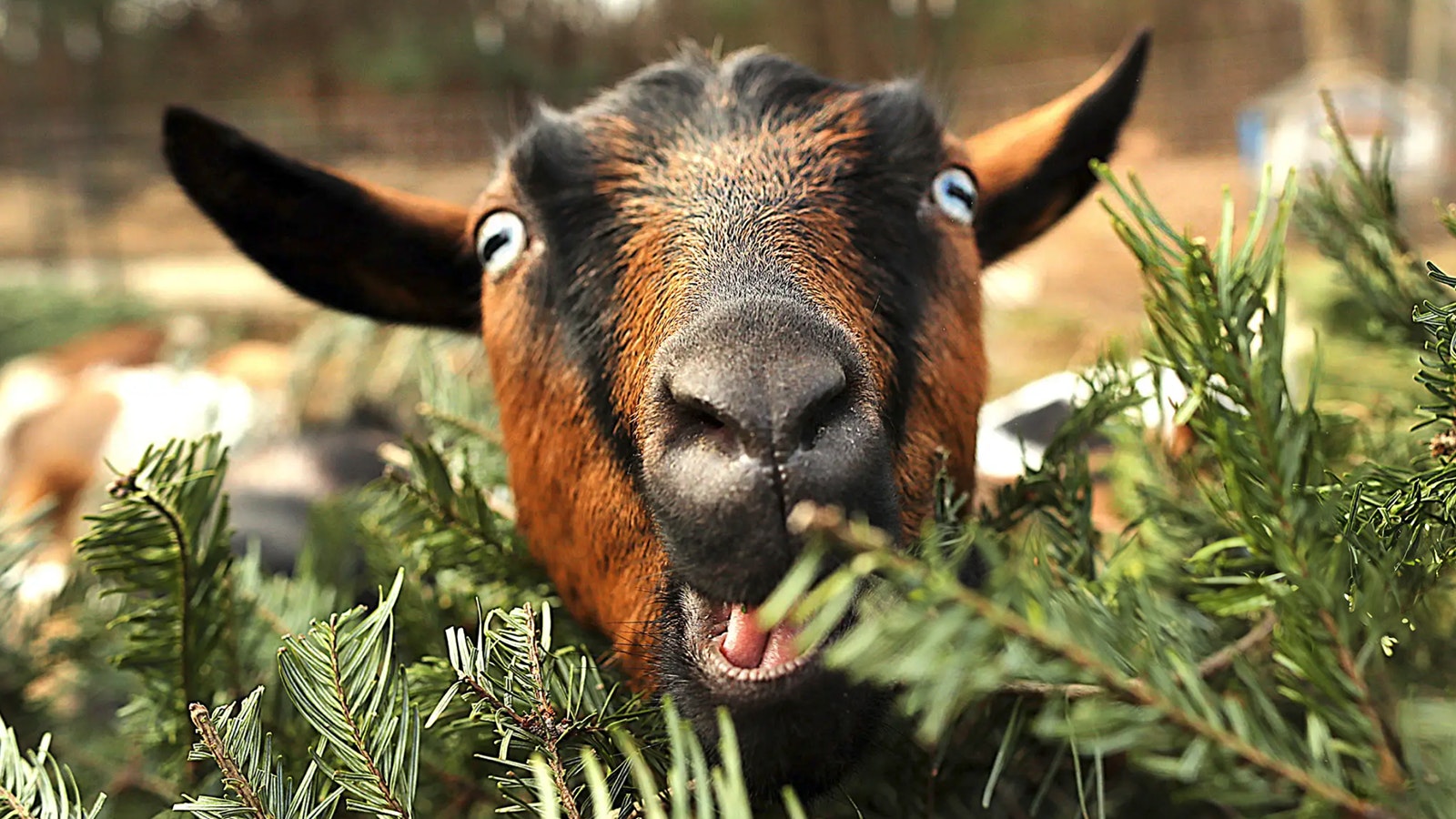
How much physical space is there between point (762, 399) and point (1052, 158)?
1.42 m

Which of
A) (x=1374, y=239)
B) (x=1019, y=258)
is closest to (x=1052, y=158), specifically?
(x=1374, y=239)

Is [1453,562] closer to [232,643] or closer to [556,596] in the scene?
[556,596]

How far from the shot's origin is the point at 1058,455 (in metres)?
1.54

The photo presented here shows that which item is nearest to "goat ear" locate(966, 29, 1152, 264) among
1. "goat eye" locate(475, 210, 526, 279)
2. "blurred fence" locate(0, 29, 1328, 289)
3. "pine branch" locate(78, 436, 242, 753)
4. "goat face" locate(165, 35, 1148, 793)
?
"goat face" locate(165, 35, 1148, 793)

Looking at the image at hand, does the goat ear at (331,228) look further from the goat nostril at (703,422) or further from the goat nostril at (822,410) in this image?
the goat nostril at (822,410)

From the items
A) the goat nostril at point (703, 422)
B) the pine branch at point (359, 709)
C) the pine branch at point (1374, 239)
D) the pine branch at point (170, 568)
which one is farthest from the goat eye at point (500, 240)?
the pine branch at point (1374, 239)

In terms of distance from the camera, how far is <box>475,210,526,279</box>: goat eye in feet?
6.29

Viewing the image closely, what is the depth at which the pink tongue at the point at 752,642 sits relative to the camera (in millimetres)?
1281

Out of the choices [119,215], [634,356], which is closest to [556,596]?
[634,356]

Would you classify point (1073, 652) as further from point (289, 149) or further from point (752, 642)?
point (289, 149)

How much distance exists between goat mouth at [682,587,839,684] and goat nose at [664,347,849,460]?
0.23 metres

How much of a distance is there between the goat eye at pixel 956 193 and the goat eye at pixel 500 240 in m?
0.80

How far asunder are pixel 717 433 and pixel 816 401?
14 centimetres

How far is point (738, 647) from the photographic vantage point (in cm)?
132
